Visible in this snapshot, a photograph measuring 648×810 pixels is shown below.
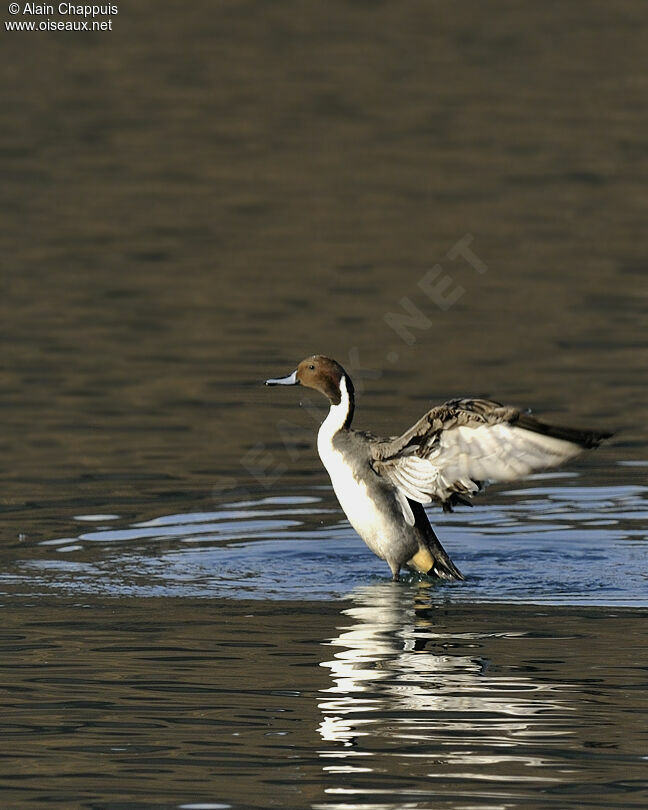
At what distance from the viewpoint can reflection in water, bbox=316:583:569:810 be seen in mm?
7715

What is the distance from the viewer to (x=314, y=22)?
152 feet

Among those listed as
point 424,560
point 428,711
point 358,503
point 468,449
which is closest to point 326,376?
point 358,503

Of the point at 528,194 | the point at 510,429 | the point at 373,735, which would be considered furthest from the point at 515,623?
the point at 528,194

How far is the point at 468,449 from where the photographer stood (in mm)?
10945

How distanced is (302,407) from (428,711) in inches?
351

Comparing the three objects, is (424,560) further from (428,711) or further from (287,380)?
(428,711)

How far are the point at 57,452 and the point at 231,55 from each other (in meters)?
27.7

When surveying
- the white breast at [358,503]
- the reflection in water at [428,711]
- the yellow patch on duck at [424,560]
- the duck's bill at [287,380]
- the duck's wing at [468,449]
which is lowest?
the reflection in water at [428,711]

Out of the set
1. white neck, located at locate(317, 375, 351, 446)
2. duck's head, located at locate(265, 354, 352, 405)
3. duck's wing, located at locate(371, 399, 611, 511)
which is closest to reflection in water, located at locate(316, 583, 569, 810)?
duck's wing, located at locate(371, 399, 611, 511)

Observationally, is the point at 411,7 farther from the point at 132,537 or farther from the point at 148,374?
the point at 132,537

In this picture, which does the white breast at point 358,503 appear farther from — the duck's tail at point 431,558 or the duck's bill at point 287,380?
the duck's bill at point 287,380

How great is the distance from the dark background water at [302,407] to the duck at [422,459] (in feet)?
0.98

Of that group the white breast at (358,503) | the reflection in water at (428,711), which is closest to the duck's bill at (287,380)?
the white breast at (358,503)

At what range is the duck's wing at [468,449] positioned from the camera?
1042cm
